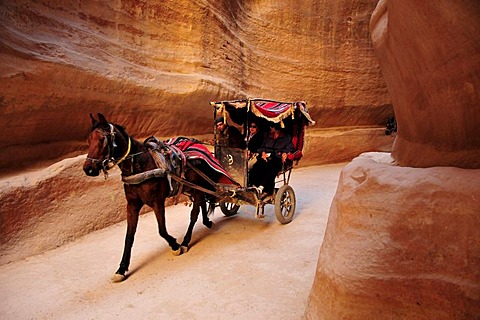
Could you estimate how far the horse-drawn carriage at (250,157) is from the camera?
555 cm

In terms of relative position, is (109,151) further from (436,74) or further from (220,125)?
(436,74)

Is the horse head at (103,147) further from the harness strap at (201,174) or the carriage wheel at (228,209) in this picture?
the carriage wheel at (228,209)

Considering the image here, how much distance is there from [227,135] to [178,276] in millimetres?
2817

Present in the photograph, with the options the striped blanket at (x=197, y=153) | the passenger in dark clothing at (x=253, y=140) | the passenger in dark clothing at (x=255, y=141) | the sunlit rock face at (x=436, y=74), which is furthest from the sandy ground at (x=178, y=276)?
the sunlit rock face at (x=436, y=74)

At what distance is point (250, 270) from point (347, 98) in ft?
34.3

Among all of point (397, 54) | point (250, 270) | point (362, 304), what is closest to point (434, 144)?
point (397, 54)

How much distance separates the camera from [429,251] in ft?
5.83

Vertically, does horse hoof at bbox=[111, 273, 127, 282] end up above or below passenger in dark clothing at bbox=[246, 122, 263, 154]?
below

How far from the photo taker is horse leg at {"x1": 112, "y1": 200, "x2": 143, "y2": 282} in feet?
13.8

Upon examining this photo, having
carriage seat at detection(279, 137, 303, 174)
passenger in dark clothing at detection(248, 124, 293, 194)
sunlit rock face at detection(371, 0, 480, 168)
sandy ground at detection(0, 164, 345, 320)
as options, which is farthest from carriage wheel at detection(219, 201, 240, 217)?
sunlit rock face at detection(371, 0, 480, 168)

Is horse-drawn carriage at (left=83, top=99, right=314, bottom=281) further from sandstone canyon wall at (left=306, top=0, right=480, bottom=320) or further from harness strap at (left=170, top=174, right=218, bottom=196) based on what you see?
sandstone canyon wall at (left=306, top=0, right=480, bottom=320)

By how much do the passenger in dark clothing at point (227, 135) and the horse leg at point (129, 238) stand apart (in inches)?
83.9

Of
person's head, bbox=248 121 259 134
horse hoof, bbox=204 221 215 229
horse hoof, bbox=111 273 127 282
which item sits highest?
person's head, bbox=248 121 259 134

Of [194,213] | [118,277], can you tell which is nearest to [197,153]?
[194,213]
